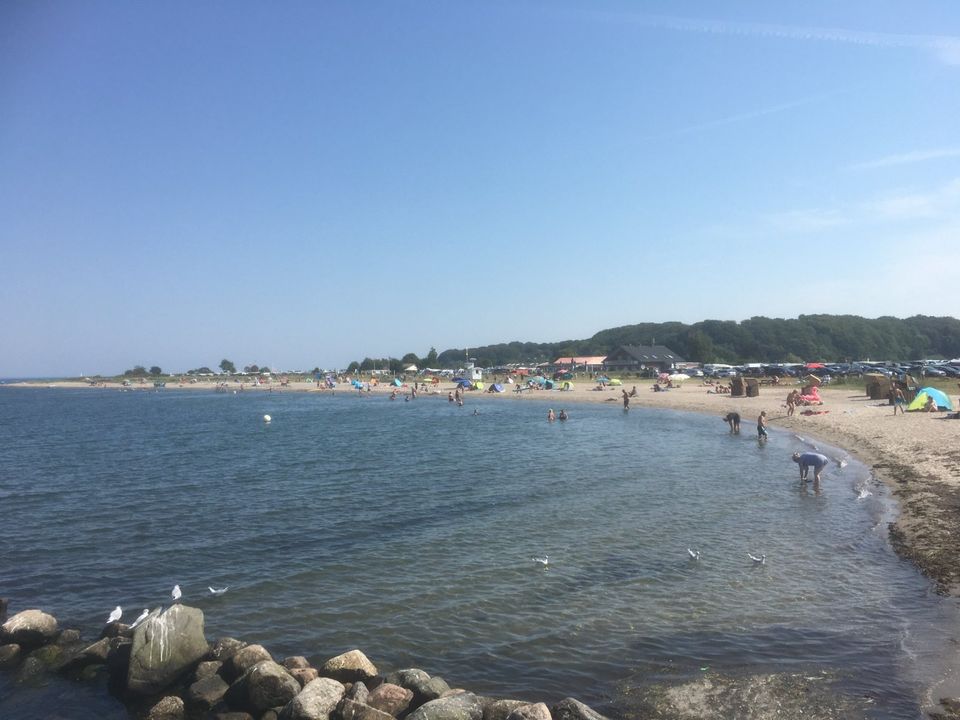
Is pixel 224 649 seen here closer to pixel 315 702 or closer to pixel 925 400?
pixel 315 702

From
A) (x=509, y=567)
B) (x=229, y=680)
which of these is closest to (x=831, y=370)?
(x=509, y=567)

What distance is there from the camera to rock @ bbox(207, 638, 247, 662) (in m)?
9.48

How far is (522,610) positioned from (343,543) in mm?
6618

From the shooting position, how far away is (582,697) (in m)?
8.44

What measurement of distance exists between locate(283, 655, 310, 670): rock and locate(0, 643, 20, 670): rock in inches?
187

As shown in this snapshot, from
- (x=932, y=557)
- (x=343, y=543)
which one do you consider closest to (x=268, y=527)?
(x=343, y=543)

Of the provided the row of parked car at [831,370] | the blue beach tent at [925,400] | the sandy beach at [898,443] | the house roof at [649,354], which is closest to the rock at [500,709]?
the sandy beach at [898,443]

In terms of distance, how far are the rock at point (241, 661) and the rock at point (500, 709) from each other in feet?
11.7

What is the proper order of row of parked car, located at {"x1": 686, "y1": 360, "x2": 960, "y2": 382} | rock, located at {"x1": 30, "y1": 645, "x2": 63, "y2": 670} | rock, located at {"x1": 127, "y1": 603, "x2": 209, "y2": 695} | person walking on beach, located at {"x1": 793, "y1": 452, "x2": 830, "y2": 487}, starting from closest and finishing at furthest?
rock, located at {"x1": 127, "y1": 603, "x2": 209, "y2": 695}, rock, located at {"x1": 30, "y1": 645, "x2": 63, "y2": 670}, person walking on beach, located at {"x1": 793, "y1": 452, "x2": 830, "y2": 487}, row of parked car, located at {"x1": 686, "y1": 360, "x2": 960, "y2": 382}

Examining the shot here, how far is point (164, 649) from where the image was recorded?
923cm

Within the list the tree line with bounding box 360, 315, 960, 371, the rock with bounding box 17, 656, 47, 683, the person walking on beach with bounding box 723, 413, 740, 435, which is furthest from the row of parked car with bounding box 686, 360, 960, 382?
the rock with bounding box 17, 656, 47, 683

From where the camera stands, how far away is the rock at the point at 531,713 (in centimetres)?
716

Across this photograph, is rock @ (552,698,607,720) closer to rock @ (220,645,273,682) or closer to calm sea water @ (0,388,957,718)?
calm sea water @ (0,388,957,718)

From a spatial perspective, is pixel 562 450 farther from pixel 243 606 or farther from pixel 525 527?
pixel 243 606
